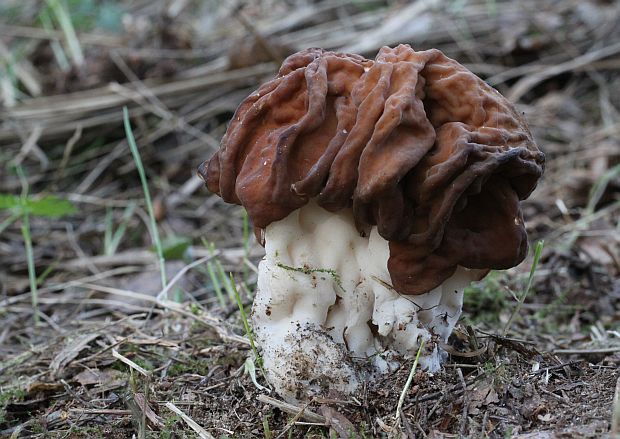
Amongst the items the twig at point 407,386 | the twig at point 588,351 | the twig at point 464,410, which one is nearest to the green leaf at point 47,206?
the twig at point 407,386

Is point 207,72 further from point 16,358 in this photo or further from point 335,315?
point 335,315

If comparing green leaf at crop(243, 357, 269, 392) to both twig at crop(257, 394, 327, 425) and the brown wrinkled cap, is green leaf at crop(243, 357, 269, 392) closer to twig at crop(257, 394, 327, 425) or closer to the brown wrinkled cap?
twig at crop(257, 394, 327, 425)

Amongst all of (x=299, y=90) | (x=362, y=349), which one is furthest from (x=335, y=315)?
(x=299, y=90)

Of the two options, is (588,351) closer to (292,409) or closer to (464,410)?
(464,410)

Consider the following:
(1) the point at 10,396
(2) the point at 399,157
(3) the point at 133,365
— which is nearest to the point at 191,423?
(3) the point at 133,365

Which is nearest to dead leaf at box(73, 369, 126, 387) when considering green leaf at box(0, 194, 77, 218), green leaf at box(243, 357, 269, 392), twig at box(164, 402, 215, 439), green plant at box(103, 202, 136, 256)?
twig at box(164, 402, 215, 439)
